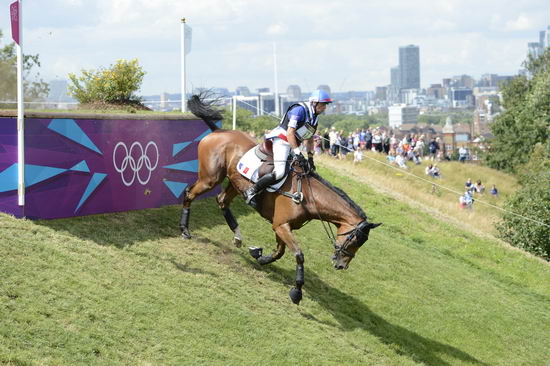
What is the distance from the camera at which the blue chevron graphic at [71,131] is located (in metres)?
12.4

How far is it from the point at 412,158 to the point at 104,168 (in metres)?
33.7

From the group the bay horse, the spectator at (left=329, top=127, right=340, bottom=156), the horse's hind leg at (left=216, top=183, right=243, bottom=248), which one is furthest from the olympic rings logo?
the spectator at (left=329, top=127, right=340, bottom=156)

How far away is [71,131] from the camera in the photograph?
12711 millimetres

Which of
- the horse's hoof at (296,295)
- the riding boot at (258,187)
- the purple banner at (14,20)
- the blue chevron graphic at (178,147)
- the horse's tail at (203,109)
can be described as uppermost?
the purple banner at (14,20)

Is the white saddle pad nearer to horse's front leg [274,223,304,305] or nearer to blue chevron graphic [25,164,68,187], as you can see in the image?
horse's front leg [274,223,304,305]

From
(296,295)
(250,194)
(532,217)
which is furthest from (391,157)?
Answer: (296,295)

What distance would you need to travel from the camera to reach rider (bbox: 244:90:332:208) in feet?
40.6

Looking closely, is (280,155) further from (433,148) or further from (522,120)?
(522,120)

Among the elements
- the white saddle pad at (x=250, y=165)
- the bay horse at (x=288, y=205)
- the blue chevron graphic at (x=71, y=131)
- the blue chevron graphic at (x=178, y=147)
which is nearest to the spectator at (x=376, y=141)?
the blue chevron graphic at (x=178, y=147)

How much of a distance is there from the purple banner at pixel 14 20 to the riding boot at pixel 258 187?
14.6 ft

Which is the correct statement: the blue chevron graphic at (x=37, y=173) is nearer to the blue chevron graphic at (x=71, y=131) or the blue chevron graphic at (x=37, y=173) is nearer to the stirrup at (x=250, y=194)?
the blue chevron graphic at (x=71, y=131)

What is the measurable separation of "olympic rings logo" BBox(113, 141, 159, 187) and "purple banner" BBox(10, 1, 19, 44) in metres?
2.72

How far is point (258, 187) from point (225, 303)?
6.94ft

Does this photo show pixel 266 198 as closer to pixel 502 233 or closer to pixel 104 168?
pixel 104 168
